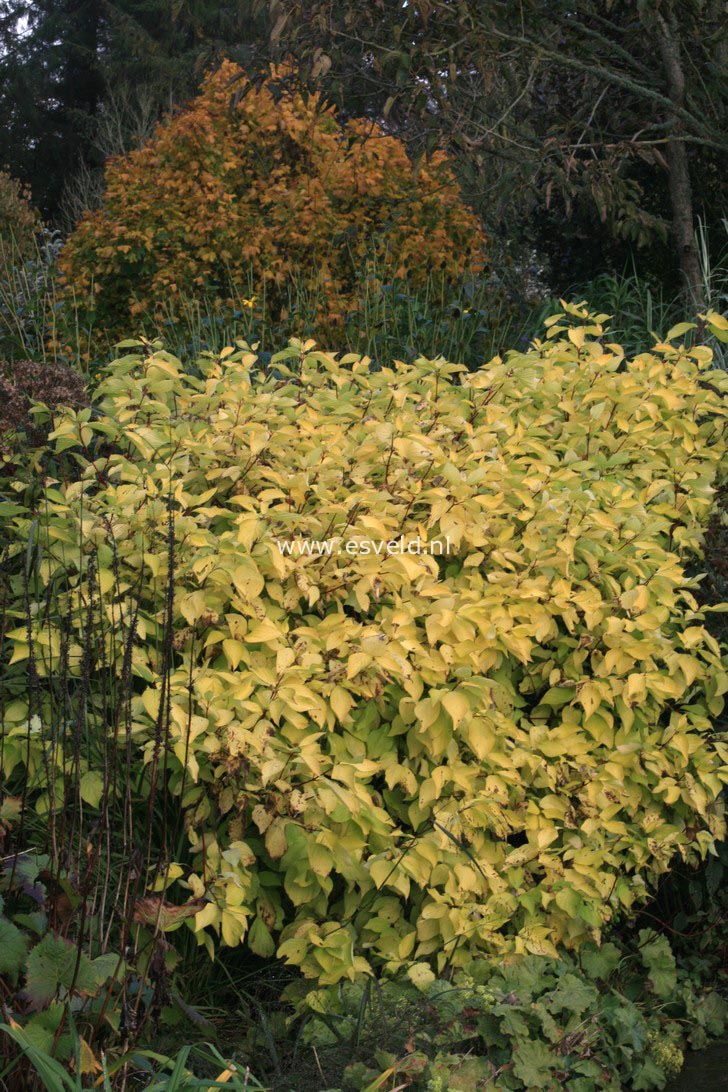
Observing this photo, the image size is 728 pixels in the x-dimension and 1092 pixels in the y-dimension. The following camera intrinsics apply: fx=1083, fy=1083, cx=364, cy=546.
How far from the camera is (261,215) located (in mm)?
7367

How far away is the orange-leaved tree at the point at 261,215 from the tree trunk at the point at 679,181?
128 centimetres

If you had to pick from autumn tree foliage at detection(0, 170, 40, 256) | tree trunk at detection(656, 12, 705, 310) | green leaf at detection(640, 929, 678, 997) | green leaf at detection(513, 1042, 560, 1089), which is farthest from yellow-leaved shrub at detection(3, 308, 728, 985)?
autumn tree foliage at detection(0, 170, 40, 256)

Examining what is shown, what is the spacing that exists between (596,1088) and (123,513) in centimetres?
179

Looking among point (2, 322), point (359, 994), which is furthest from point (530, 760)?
point (2, 322)

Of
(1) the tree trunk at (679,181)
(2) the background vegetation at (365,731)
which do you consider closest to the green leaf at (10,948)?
(2) the background vegetation at (365,731)

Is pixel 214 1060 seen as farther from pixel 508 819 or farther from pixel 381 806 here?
pixel 508 819

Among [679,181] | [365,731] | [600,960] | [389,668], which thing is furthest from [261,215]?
[600,960]

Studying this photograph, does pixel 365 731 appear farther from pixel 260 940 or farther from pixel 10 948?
pixel 10 948

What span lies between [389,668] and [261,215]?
18.3 feet

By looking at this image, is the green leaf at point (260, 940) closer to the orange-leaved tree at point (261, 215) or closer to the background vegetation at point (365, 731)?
the background vegetation at point (365, 731)

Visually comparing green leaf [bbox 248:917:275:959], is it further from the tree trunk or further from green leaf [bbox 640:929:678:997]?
the tree trunk

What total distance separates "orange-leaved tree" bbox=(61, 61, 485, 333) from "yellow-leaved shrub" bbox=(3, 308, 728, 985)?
12.2 ft

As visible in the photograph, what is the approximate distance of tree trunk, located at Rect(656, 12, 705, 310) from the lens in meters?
6.62

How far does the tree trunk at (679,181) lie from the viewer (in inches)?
261
